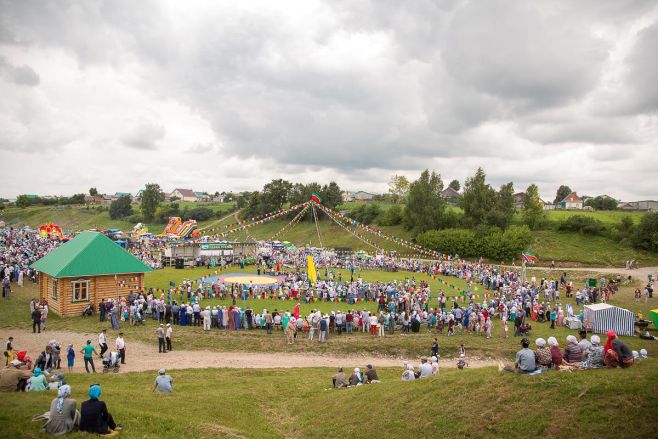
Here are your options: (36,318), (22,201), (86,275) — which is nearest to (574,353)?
(36,318)

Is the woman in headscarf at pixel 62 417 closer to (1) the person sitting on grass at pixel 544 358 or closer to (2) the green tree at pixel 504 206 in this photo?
(1) the person sitting on grass at pixel 544 358

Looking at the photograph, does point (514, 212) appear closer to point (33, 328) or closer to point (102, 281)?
point (102, 281)

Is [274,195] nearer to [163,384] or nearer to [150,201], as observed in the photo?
[150,201]

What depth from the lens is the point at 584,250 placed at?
50500mm

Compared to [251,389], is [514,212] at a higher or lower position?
higher

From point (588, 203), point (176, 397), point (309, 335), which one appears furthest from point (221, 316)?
point (588, 203)

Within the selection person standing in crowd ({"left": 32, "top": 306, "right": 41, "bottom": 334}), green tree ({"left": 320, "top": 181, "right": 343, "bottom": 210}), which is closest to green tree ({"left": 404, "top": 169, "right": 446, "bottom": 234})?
green tree ({"left": 320, "top": 181, "right": 343, "bottom": 210})

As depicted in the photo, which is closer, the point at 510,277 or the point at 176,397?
the point at 176,397

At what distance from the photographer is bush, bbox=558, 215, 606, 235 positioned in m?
53.5

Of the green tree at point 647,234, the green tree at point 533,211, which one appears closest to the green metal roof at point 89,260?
the green tree at point 533,211

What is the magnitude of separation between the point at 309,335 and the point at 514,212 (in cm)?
4647

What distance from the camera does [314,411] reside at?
11.8 meters

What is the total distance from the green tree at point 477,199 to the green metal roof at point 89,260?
45496 millimetres

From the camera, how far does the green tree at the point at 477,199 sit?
58.6 metres
